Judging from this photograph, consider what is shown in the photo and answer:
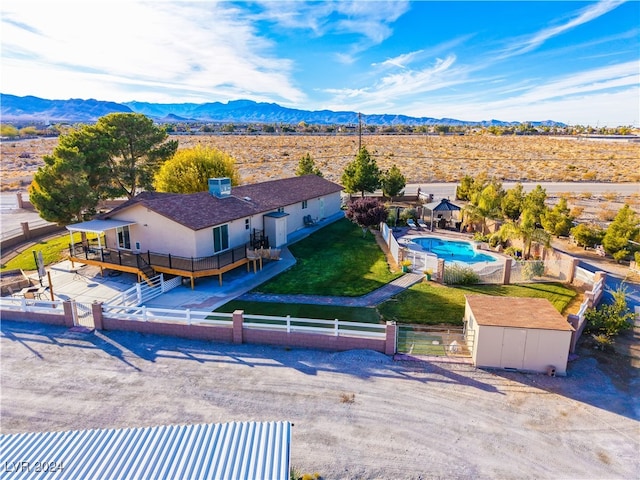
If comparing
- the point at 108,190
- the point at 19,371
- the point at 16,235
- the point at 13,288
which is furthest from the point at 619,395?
the point at 16,235

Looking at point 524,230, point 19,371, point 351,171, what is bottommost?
point 19,371

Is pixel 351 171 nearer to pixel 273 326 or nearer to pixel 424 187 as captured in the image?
pixel 424 187

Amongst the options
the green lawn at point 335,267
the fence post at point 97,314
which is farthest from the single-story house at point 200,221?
the fence post at point 97,314

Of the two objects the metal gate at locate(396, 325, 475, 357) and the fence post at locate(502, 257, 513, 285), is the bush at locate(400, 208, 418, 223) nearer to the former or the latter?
the fence post at locate(502, 257, 513, 285)

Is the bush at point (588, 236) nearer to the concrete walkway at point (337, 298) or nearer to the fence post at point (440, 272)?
the fence post at point (440, 272)

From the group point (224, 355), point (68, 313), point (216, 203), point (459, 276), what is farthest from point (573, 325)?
point (68, 313)

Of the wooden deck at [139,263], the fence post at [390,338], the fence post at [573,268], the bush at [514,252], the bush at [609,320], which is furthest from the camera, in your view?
the bush at [514,252]
